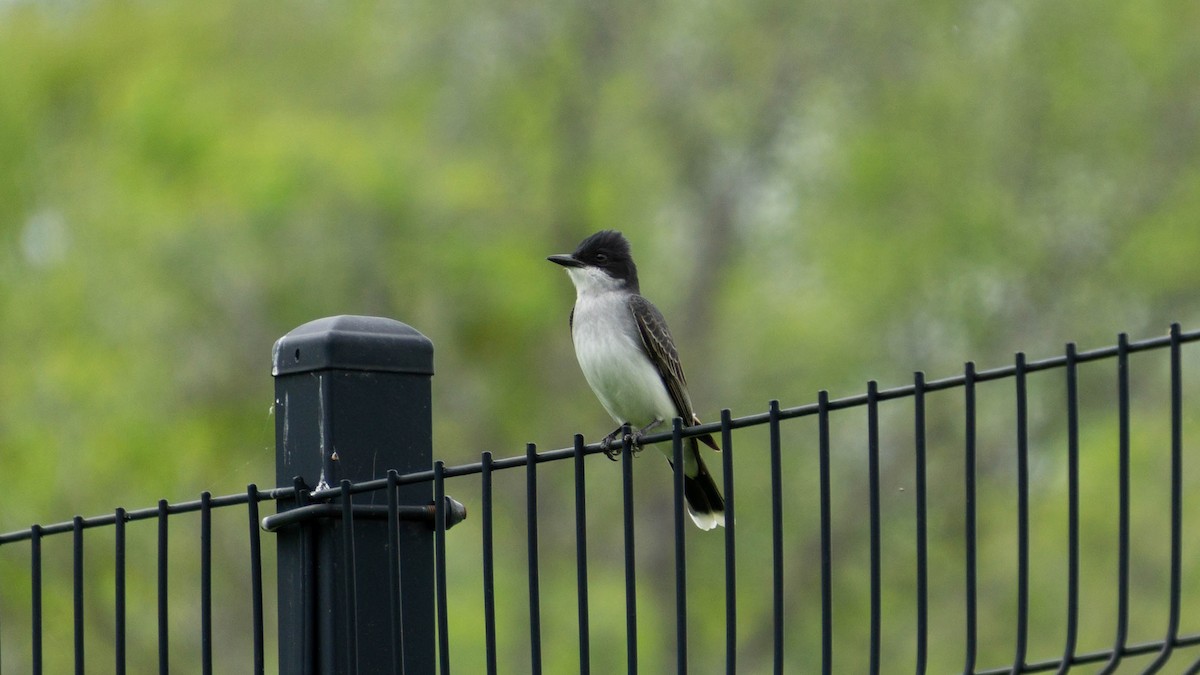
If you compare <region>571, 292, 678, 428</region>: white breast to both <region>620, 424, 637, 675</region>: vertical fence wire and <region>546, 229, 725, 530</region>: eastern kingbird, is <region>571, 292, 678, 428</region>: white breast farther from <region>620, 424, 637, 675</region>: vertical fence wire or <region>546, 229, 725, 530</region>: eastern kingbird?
<region>620, 424, 637, 675</region>: vertical fence wire

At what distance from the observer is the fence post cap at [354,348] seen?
2980mm

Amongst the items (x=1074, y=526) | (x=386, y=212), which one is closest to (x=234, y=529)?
(x=386, y=212)

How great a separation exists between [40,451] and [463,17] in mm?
5918

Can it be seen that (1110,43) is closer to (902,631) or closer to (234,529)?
(902,631)

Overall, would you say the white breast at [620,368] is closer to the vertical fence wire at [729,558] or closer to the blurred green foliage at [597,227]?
the vertical fence wire at [729,558]

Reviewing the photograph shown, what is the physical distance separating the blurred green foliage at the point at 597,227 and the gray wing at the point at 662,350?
8.26 m

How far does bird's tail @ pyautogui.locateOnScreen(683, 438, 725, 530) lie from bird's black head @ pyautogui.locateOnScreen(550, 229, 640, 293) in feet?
3.68

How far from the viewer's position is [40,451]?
13133mm

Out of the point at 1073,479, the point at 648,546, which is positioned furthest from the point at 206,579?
the point at 648,546

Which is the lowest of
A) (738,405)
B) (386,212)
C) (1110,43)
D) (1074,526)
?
(1074,526)

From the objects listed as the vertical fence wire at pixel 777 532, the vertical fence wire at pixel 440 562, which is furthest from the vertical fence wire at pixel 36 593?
the vertical fence wire at pixel 777 532

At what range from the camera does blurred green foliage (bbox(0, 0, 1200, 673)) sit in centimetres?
1357

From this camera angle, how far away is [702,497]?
4891mm

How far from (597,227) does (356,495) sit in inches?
556
